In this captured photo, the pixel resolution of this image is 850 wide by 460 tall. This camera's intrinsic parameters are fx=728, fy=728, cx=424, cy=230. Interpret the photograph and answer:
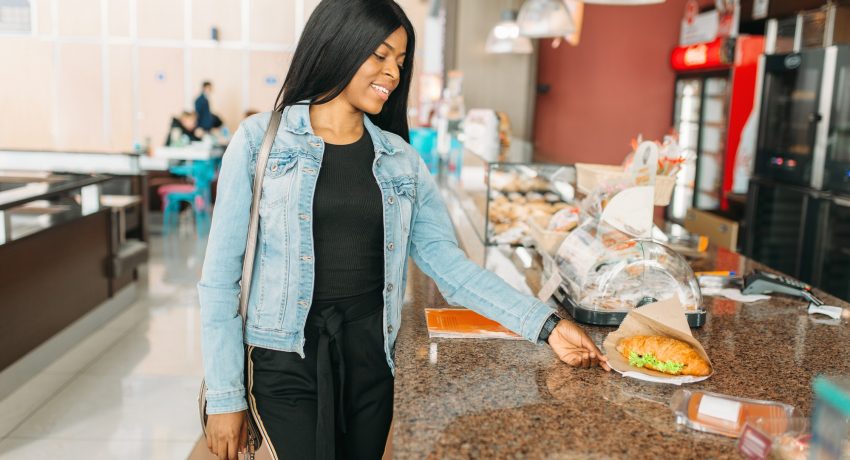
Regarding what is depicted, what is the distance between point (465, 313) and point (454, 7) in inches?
204

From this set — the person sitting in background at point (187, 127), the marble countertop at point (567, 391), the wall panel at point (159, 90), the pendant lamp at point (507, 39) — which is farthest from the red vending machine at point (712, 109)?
the wall panel at point (159, 90)

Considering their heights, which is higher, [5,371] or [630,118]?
[630,118]

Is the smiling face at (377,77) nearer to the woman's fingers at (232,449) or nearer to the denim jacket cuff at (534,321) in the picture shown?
the denim jacket cuff at (534,321)

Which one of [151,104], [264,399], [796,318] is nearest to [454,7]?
[796,318]

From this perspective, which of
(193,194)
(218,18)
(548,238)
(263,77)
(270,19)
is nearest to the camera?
(548,238)

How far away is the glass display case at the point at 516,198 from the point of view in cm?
294

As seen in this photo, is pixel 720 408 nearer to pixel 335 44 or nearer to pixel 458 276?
pixel 458 276

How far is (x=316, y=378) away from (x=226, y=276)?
0.31 meters

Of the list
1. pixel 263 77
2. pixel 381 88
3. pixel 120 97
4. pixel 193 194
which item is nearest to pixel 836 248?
pixel 381 88

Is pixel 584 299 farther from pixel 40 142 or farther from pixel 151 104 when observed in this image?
pixel 40 142

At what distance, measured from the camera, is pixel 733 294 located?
2361 mm

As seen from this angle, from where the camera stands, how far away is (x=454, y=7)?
6656 millimetres

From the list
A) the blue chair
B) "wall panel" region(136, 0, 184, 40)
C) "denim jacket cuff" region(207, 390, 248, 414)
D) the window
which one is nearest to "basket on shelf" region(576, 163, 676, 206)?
"denim jacket cuff" region(207, 390, 248, 414)

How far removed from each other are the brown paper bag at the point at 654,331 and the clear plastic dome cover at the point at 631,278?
0.75 feet
